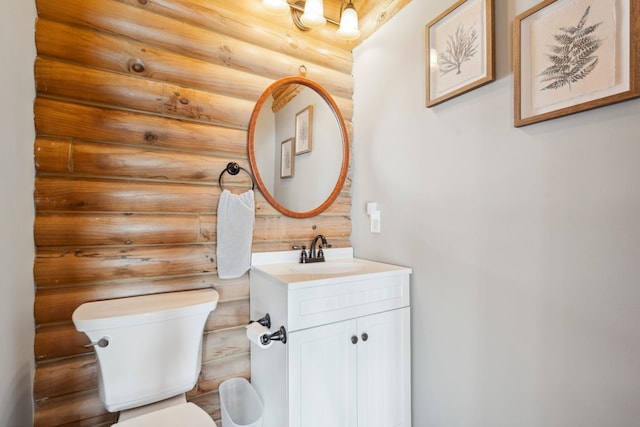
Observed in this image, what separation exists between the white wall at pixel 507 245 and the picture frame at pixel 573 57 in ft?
0.16

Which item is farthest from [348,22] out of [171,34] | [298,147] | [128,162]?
[128,162]

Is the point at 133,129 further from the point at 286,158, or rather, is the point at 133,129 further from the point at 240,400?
the point at 240,400

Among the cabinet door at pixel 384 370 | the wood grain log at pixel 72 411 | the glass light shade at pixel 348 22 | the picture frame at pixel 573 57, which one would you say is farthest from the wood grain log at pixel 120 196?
the picture frame at pixel 573 57

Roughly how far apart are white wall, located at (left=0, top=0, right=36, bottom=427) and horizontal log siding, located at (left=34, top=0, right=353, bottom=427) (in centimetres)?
5

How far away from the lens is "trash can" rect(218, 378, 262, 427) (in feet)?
4.94

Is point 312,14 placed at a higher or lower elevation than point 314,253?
higher

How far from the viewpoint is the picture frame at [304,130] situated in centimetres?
181

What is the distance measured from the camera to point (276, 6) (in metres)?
1.60

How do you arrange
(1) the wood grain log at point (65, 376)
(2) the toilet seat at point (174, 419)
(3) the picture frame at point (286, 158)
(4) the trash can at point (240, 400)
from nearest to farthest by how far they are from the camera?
(2) the toilet seat at point (174, 419)
(1) the wood grain log at point (65, 376)
(4) the trash can at point (240, 400)
(3) the picture frame at point (286, 158)

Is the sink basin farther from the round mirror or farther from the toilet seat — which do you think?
the toilet seat

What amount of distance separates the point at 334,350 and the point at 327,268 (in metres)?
0.47

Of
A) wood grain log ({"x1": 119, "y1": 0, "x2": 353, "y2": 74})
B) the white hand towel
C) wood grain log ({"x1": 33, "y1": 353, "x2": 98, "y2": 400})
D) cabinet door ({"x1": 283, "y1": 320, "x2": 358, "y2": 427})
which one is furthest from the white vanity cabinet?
wood grain log ({"x1": 119, "y1": 0, "x2": 353, "y2": 74})

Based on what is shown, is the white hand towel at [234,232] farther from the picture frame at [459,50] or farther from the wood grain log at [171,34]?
the picture frame at [459,50]

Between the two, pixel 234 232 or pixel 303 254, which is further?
pixel 303 254
